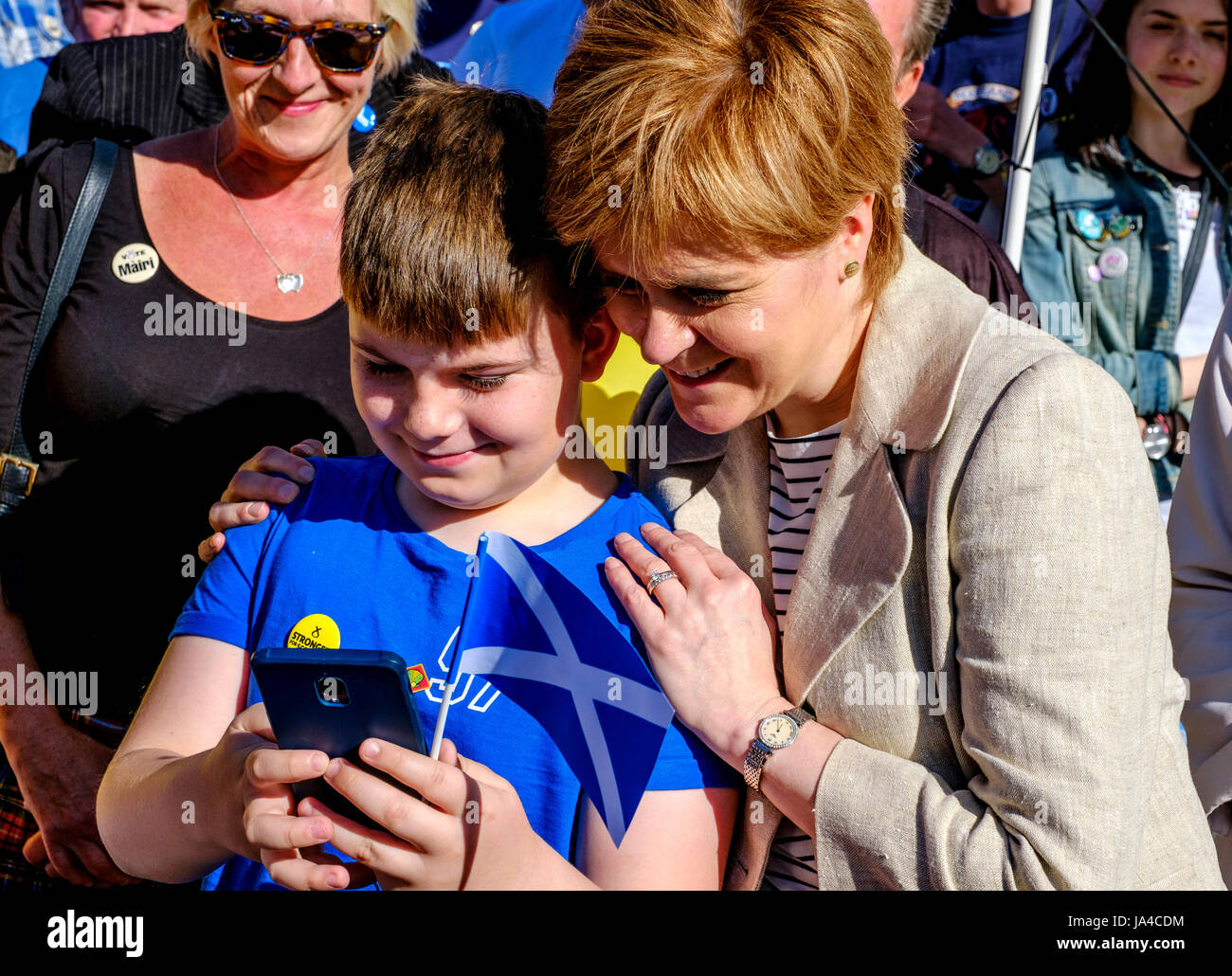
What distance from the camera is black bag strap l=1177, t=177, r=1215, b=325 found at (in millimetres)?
3902

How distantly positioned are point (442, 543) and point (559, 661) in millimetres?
287

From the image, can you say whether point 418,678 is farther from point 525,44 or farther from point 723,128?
point 525,44

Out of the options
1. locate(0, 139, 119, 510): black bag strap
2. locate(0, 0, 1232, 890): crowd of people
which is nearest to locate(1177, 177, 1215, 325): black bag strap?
locate(0, 0, 1232, 890): crowd of people

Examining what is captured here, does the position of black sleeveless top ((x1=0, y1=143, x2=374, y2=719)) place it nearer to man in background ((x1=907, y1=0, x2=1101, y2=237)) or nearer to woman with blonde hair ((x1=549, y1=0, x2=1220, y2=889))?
woman with blonde hair ((x1=549, y1=0, x2=1220, y2=889))

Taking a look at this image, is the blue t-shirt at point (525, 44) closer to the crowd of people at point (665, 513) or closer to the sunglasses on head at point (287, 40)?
the sunglasses on head at point (287, 40)

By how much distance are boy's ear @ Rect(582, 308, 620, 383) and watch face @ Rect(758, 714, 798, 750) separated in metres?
0.63

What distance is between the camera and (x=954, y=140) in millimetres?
3854

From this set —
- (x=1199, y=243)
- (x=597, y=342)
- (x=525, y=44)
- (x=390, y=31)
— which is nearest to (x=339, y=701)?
(x=597, y=342)

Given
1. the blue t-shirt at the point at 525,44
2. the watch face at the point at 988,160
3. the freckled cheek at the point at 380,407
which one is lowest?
the freckled cheek at the point at 380,407

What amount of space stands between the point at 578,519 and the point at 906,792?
2.25 ft

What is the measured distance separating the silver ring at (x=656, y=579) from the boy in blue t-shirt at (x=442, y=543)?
2.8 inches

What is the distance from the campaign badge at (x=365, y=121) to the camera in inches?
120

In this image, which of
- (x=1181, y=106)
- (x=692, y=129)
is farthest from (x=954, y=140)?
(x=692, y=129)

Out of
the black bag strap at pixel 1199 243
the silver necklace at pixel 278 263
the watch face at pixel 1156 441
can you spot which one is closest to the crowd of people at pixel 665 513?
the silver necklace at pixel 278 263
